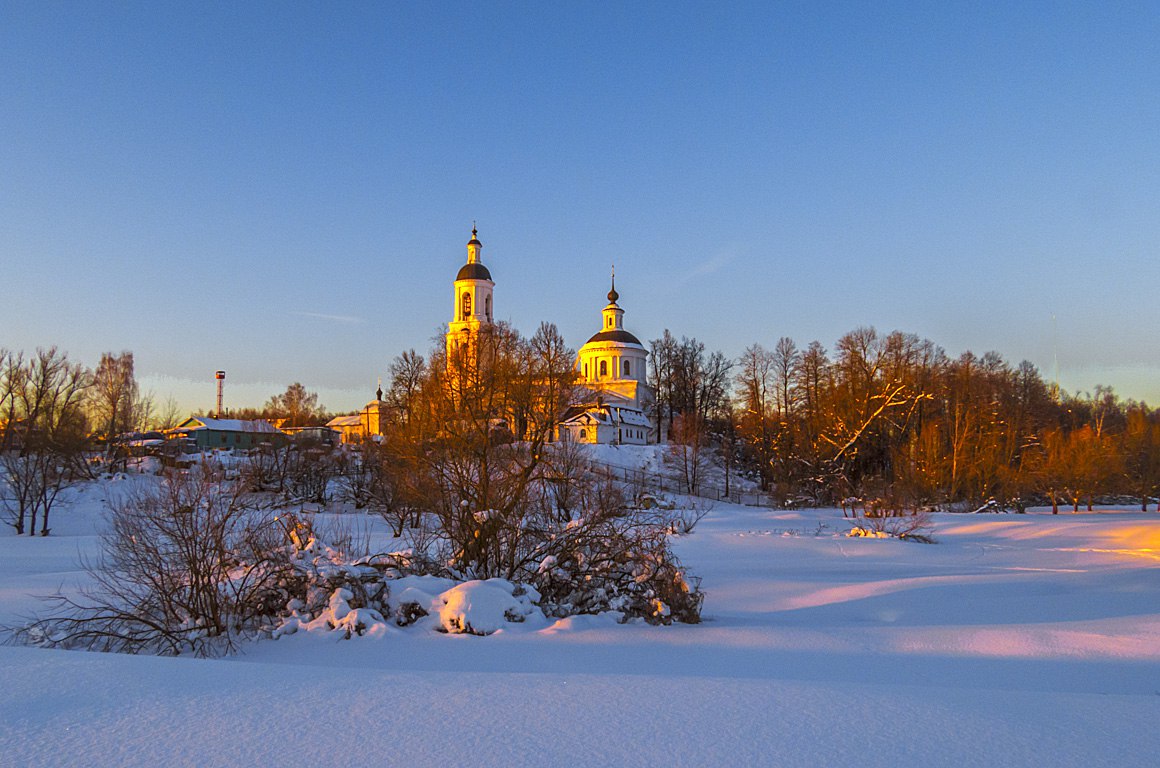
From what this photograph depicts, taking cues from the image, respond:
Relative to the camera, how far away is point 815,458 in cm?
4359

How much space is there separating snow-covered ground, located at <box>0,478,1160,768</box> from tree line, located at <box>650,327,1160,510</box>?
75.9 ft

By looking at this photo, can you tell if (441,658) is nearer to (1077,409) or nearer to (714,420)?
(714,420)

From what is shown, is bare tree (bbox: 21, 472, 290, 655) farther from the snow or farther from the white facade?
the white facade

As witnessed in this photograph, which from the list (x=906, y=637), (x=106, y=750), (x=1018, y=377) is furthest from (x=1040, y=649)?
(x=1018, y=377)

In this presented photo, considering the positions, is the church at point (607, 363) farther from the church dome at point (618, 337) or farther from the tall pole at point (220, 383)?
the tall pole at point (220, 383)

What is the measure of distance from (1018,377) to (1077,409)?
35.8ft

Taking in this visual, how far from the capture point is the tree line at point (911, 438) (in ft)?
132

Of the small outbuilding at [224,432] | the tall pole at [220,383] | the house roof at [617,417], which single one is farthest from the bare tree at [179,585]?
the tall pole at [220,383]

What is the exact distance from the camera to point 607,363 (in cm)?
7400

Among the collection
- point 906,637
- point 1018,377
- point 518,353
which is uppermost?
point 1018,377

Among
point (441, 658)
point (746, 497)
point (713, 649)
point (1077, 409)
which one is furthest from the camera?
point (1077, 409)

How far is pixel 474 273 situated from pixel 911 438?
1405 inches

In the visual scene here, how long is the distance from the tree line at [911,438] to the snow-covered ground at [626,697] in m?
23.1

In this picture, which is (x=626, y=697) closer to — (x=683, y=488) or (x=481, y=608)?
(x=481, y=608)
